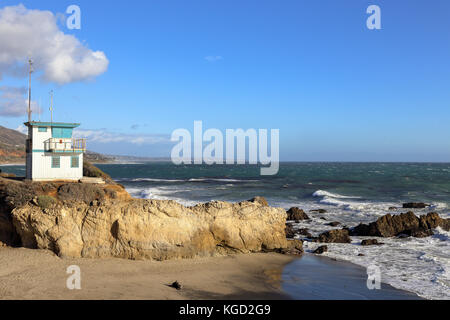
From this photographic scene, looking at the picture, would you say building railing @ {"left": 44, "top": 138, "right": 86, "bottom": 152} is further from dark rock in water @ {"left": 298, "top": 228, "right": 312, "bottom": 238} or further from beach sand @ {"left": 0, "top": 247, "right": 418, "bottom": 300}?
dark rock in water @ {"left": 298, "top": 228, "right": 312, "bottom": 238}

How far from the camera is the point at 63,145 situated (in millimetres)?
20438

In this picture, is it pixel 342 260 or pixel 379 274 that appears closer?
pixel 379 274

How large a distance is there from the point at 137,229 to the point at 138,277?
2.11 meters

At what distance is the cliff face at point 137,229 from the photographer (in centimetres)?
1291

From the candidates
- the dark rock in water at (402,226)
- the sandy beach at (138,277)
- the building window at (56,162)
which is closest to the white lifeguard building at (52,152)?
the building window at (56,162)

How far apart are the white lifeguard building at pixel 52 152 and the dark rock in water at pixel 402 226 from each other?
648 inches

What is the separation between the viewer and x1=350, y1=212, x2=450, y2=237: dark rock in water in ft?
63.0

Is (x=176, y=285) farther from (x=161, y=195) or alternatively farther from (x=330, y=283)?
(x=161, y=195)

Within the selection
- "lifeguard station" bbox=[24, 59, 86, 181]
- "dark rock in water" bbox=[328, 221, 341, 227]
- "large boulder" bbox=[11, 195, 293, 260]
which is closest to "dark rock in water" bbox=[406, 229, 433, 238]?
"dark rock in water" bbox=[328, 221, 341, 227]

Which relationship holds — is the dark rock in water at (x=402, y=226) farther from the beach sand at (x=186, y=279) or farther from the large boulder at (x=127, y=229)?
the large boulder at (x=127, y=229)
